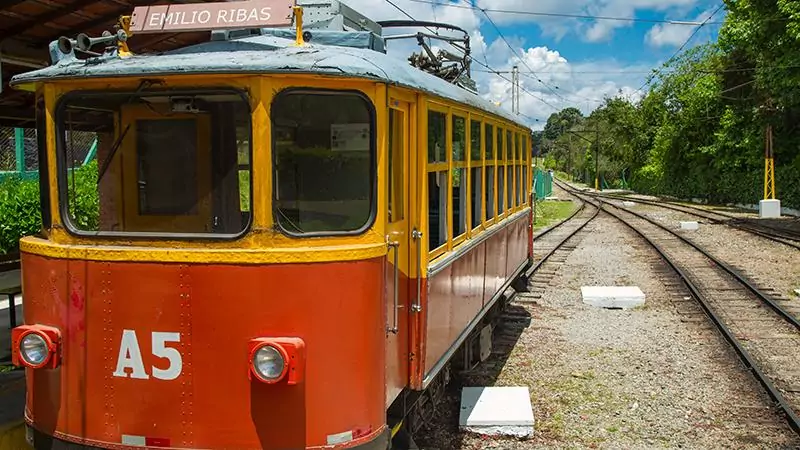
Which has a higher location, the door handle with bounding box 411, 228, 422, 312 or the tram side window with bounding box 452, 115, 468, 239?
the tram side window with bounding box 452, 115, 468, 239

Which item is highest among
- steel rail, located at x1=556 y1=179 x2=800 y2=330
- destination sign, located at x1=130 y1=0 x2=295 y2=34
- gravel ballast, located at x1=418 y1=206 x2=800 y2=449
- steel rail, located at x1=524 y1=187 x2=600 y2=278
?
destination sign, located at x1=130 y1=0 x2=295 y2=34

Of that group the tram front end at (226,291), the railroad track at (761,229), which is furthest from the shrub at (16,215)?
the railroad track at (761,229)

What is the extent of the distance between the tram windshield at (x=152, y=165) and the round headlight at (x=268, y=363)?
65 cm

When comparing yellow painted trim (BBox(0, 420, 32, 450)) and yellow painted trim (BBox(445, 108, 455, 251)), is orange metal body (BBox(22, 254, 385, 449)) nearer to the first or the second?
yellow painted trim (BBox(445, 108, 455, 251))

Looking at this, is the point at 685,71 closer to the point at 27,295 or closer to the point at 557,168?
the point at 27,295

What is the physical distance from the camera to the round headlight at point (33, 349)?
3783 mm

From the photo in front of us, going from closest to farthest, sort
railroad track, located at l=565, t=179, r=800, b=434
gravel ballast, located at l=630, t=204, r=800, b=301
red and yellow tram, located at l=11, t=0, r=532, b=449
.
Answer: red and yellow tram, located at l=11, t=0, r=532, b=449
railroad track, located at l=565, t=179, r=800, b=434
gravel ballast, located at l=630, t=204, r=800, b=301

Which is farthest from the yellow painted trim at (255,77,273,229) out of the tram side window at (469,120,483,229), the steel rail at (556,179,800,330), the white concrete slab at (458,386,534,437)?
the steel rail at (556,179,800,330)

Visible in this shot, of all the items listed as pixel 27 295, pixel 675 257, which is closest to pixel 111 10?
pixel 27 295

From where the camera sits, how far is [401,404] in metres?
4.60

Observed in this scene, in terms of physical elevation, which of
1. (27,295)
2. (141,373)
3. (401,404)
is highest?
(27,295)

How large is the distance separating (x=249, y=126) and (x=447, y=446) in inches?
127

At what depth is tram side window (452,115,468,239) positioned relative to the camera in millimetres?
5410

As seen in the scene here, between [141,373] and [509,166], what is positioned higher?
[509,166]
